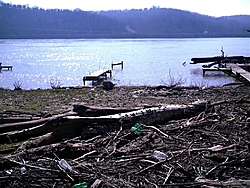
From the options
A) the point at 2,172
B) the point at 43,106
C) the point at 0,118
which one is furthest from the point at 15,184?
the point at 43,106

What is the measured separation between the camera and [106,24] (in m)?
168

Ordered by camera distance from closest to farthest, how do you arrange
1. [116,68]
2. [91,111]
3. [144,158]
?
[144,158] → [91,111] → [116,68]

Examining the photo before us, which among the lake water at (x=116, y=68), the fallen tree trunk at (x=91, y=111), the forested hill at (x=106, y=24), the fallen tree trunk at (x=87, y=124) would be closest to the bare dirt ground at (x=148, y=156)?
the fallen tree trunk at (x=87, y=124)

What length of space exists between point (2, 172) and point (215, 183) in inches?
103

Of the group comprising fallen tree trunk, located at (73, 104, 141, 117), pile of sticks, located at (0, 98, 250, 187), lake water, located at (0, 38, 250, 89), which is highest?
fallen tree trunk, located at (73, 104, 141, 117)

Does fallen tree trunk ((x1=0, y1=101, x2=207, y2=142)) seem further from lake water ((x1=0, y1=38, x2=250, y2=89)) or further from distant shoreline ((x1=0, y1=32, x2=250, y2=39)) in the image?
distant shoreline ((x1=0, y1=32, x2=250, y2=39))

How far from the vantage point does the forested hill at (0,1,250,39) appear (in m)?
154

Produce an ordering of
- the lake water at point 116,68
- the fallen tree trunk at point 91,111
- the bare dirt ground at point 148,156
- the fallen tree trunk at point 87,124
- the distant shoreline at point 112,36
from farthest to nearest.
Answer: the distant shoreline at point 112,36 < the lake water at point 116,68 < the fallen tree trunk at point 91,111 < the fallen tree trunk at point 87,124 < the bare dirt ground at point 148,156

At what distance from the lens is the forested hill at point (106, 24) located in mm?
154250

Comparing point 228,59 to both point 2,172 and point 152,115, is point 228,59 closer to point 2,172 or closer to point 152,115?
point 152,115

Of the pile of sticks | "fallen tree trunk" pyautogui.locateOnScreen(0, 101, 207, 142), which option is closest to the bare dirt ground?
the pile of sticks

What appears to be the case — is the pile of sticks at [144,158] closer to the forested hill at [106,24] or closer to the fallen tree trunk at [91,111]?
the fallen tree trunk at [91,111]

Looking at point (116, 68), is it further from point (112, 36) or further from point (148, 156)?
point (112, 36)

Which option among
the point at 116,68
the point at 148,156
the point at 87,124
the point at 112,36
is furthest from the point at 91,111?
the point at 112,36
